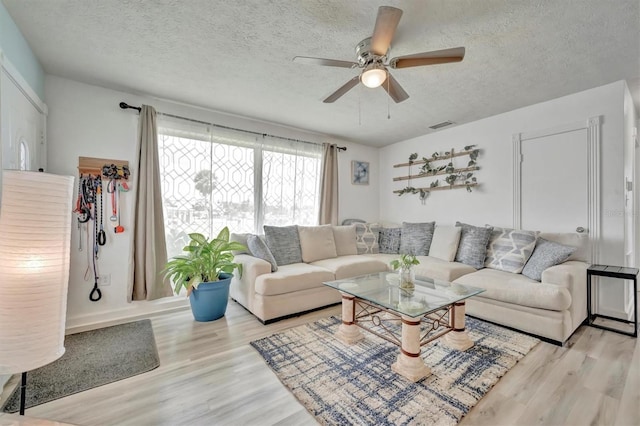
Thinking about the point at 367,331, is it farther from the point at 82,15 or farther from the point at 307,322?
the point at 82,15

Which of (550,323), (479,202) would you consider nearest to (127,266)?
(550,323)

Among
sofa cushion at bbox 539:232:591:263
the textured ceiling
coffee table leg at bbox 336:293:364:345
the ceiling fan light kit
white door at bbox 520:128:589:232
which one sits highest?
the textured ceiling

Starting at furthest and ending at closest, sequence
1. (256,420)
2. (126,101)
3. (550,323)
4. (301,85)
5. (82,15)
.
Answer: (126,101)
(301,85)
(550,323)
(82,15)
(256,420)

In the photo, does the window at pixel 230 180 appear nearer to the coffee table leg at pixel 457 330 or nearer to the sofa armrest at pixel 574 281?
the coffee table leg at pixel 457 330

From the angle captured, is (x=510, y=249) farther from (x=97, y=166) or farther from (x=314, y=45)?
(x=97, y=166)

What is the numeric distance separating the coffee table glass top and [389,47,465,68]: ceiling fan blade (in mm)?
1672

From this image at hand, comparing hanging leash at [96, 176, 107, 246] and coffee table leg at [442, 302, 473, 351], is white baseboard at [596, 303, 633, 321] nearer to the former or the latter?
coffee table leg at [442, 302, 473, 351]

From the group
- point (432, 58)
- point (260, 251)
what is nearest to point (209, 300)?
point (260, 251)

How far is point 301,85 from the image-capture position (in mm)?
2648

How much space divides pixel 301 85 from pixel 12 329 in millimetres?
2626

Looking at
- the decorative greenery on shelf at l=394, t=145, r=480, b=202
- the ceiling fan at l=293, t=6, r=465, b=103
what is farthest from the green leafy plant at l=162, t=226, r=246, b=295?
the decorative greenery on shelf at l=394, t=145, r=480, b=202

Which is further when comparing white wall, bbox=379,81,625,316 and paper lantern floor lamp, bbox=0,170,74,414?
white wall, bbox=379,81,625,316

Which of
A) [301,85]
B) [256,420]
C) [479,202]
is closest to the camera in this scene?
[256,420]

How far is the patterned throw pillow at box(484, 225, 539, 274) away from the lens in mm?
2818
